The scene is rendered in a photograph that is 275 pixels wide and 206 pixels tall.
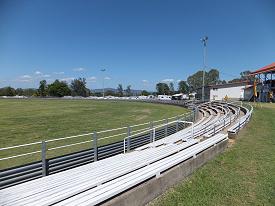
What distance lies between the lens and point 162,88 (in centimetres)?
15812

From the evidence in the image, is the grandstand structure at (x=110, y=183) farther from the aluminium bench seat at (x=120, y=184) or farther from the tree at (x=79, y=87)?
the tree at (x=79, y=87)

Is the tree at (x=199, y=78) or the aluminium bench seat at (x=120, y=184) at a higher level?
the tree at (x=199, y=78)

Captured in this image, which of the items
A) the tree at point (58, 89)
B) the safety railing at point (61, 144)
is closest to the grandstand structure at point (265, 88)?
the safety railing at point (61, 144)

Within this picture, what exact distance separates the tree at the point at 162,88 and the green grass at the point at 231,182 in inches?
5753

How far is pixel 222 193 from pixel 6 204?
17.2 ft

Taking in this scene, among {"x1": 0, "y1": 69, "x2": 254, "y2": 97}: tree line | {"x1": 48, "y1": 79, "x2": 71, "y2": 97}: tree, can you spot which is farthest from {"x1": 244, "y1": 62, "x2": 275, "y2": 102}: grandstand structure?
{"x1": 48, "y1": 79, "x2": 71, "y2": 97}: tree

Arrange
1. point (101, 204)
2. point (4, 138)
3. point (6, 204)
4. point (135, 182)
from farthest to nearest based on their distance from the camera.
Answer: point (4, 138) → point (135, 182) → point (101, 204) → point (6, 204)

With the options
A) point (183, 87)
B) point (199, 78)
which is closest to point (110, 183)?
point (199, 78)

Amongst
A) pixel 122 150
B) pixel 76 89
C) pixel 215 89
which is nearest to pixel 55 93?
pixel 76 89

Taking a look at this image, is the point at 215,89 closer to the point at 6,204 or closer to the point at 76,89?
the point at 6,204

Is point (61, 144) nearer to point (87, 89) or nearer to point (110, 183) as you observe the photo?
point (110, 183)

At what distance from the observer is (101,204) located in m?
5.05

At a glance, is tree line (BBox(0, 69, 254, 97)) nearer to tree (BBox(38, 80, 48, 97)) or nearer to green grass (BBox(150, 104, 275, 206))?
tree (BBox(38, 80, 48, 97))

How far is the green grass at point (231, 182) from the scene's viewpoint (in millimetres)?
6535
